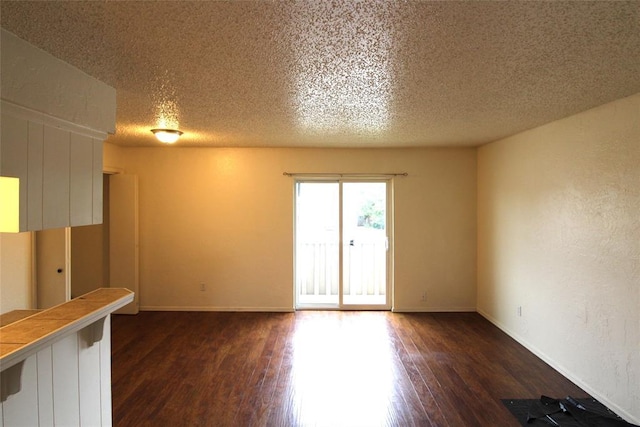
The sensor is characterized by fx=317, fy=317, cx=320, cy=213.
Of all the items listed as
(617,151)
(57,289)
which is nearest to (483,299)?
(617,151)

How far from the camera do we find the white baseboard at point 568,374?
2.28 m

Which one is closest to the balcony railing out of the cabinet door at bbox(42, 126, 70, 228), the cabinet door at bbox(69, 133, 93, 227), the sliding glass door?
the sliding glass door

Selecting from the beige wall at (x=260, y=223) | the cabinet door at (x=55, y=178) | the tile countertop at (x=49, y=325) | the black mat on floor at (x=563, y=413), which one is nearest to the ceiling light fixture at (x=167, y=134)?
the beige wall at (x=260, y=223)

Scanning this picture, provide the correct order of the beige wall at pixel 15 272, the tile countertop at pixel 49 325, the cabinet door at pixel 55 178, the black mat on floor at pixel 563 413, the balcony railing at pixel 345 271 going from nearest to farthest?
the tile countertop at pixel 49 325 < the cabinet door at pixel 55 178 < the beige wall at pixel 15 272 < the black mat on floor at pixel 563 413 < the balcony railing at pixel 345 271

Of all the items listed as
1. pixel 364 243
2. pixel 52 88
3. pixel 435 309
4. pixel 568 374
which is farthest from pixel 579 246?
pixel 52 88

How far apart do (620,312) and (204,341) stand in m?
3.77

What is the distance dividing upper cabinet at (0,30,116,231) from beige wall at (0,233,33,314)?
69 cm

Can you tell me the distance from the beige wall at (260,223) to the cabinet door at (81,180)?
9.00 feet

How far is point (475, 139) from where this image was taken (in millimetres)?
3936

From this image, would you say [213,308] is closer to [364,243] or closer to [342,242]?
[342,242]

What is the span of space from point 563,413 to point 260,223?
369 cm

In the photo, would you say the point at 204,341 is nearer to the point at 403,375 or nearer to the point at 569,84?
the point at 403,375

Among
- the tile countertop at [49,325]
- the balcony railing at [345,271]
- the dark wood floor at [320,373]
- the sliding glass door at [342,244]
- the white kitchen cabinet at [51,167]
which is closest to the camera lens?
the tile countertop at [49,325]

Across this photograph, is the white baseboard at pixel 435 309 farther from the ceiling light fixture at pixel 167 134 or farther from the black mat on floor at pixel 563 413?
the ceiling light fixture at pixel 167 134
